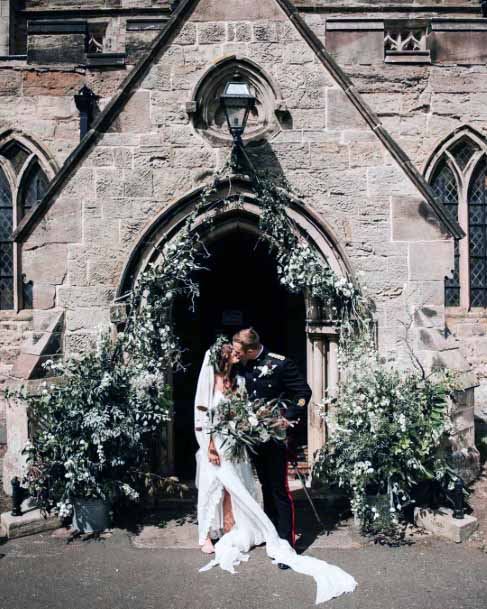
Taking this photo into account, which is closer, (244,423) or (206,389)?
(244,423)

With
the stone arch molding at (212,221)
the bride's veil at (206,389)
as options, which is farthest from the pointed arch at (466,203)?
the bride's veil at (206,389)

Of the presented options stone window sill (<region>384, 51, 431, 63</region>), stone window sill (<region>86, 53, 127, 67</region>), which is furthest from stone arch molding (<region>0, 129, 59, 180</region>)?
stone window sill (<region>384, 51, 431, 63</region>)

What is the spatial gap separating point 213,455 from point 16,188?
6.31 meters

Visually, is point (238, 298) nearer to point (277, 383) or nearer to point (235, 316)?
point (235, 316)

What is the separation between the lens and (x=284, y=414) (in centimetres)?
520

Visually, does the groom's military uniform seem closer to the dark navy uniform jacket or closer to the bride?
the dark navy uniform jacket

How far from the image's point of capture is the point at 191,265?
6168 mm

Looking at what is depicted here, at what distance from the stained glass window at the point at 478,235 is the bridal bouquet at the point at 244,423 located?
564 centimetres

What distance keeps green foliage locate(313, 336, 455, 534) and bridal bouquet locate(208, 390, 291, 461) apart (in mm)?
846

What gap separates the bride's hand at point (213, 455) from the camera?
17.1 ft

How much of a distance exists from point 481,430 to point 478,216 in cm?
334

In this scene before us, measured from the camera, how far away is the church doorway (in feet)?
31.6

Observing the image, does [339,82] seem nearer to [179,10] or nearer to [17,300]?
[179,10]

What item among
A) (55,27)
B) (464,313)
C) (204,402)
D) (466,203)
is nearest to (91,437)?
(204,402)
